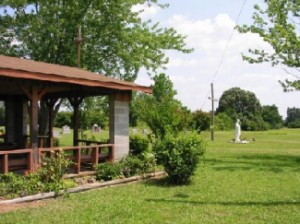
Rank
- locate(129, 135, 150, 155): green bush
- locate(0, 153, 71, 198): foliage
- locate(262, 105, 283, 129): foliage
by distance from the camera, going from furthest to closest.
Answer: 1. locate(262, 105, 283, 129): foliage
2. locate(129, 135, 150, 155): green bush
3. locate(0, 153, 71, 198): foliage

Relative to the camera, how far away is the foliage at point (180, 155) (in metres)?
10.9

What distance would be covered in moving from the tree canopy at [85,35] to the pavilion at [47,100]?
601 centimetres

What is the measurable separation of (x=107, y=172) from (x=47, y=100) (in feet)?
20.3

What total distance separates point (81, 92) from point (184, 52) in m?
13.0

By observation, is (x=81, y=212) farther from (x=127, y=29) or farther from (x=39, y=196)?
(x=127, y=29)

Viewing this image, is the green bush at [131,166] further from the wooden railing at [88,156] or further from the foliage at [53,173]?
the foliage at [53,173]

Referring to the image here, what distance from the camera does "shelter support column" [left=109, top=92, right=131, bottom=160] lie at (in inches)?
496

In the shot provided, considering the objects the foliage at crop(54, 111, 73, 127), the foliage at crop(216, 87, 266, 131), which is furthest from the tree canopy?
the foliage at crop(216, 87, 266, 131)

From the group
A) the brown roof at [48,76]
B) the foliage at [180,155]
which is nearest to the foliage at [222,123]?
the brown roof at [48,76]

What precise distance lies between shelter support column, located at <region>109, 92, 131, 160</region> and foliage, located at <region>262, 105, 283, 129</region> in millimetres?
83499

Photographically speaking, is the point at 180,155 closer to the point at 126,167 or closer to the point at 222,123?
the point at 126,167

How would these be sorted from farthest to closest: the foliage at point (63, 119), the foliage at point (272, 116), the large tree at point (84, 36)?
the foliage at point (272, 116) < the foliage at point (63, 119) < the large tree at point (84, 36)

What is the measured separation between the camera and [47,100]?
1623cm

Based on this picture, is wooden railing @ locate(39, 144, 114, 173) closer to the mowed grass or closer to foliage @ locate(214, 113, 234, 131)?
the mowed grass
